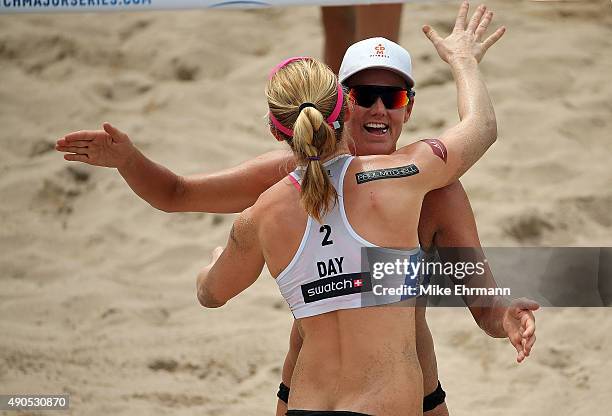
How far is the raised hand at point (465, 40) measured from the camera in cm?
289

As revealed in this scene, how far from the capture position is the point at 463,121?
274 cm

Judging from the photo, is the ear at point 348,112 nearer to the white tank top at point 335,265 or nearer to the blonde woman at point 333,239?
the blonde woman at point 333,239

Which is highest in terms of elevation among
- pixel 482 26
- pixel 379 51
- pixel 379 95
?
pixel 482 26

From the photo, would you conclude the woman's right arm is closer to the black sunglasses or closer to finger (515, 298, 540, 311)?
the black sunglasses

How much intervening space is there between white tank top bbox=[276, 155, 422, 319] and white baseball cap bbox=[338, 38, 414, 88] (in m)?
0.43

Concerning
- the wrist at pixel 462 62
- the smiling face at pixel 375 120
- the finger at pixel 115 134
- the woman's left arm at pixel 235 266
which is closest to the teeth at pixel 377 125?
the smiling face at pixel 375 120

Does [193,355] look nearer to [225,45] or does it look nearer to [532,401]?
[532,401]

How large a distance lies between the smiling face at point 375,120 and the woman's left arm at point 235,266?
0.44 m

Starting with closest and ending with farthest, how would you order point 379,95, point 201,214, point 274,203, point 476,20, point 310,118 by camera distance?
point 310,118 → point 274,203 → point 379,95 → point 476,20 → point 201,214

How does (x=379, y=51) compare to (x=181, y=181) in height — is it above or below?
above

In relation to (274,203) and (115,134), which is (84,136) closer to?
(115,134)

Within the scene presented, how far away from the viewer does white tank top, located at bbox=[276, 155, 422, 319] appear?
2.49 meters

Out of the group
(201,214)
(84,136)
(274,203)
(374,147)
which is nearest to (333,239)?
(274,203)

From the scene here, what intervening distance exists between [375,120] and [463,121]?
9.6 inches
